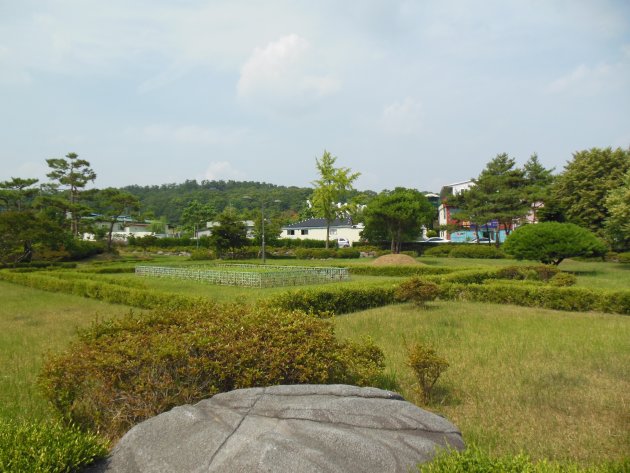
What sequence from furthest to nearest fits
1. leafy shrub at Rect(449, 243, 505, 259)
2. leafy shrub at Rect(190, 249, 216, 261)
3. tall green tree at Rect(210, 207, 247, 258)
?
1. leafy shrub at Rect(190, 249, 216, 261)
2. tall green tree at Rect(210, 207, 247, 258)
3. leafy shrub at Rect(449, 243, 505, 259)

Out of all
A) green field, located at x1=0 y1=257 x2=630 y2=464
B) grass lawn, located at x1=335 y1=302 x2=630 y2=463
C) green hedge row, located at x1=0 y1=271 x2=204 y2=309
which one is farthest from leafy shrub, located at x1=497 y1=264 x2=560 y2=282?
green hedge row, located at x1=0 y1=271 x2=204 y2=309

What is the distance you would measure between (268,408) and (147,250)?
5846cm

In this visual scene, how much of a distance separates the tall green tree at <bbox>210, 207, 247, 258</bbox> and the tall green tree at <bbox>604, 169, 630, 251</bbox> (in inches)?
1208

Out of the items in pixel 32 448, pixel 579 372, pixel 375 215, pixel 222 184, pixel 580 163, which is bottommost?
pixel 579 372

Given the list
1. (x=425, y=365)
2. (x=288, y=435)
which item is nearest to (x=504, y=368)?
(x=425, y=365)

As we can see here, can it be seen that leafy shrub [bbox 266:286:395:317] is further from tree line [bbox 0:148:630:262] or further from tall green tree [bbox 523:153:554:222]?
tall green tree [bbox 523:153:554:222]

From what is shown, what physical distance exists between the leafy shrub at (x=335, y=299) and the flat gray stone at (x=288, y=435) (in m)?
7.70

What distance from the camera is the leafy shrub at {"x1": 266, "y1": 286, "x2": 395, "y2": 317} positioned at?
512 inches

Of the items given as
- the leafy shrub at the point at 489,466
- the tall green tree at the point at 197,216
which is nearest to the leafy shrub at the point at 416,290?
the leafy shrub at the point at 489,466

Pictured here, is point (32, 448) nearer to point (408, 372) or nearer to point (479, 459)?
point (479, 459)

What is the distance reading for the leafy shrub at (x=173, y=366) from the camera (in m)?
5.03

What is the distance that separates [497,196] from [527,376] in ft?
148

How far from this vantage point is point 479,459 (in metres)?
3.16

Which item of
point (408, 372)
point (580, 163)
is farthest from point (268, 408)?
point (580, 163)
